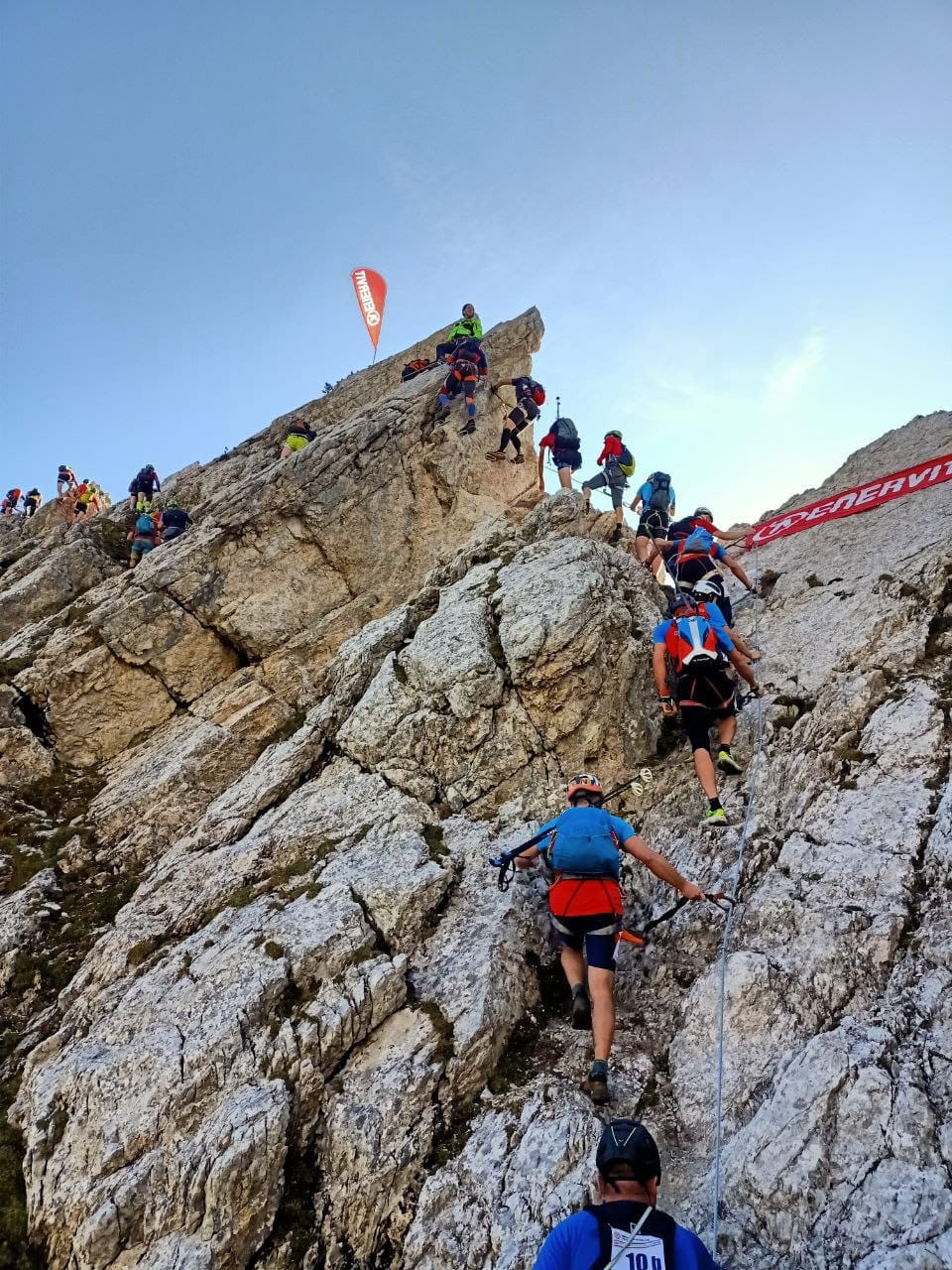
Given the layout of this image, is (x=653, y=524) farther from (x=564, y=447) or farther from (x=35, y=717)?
(x=35, y=717)

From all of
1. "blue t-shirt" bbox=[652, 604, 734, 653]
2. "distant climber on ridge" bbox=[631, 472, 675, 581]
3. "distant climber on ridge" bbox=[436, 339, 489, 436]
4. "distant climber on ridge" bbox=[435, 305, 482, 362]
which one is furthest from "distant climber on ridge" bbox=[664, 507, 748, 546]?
"distant climber on ridge" bbox=[435, 305, 482, 362]

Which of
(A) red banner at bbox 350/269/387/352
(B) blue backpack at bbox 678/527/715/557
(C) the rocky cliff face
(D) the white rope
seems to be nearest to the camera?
(D) the white rope

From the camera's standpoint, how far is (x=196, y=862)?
38.7ft

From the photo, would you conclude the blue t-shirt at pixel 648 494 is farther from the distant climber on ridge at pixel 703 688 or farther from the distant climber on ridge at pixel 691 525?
the distant climber on ridge at pixel 703 688

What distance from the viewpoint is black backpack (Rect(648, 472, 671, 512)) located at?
17.2 meters

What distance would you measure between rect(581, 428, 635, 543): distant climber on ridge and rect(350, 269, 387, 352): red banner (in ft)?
62.5

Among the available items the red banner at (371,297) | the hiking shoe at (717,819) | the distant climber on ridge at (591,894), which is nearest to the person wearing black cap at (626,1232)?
the distant climber on ridge at (591,894)

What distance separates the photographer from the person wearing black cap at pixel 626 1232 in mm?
4730

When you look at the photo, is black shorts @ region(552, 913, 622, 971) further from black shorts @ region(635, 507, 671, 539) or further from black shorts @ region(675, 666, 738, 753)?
black shorts @ region(635, 507, 671, 539)

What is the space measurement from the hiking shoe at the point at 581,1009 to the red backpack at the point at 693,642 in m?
4.53

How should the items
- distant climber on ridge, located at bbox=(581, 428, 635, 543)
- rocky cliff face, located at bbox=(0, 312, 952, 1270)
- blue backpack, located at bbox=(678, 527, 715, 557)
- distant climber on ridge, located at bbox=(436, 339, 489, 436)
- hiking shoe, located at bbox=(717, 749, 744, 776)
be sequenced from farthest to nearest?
1. distant climber on ridge, located at bbox=(436, 339, 489, 436)
2. distant climber on ridge, located at bbox=(581, 428, 635, 543)
3. blue backpack, located at bbox=(678, 527, 715, 557)
4. hiking shoe, located at bbox=(717, 749, 744, 776)
5. rocky cliff face, located at bbox=(0, 312, 952, 1270)

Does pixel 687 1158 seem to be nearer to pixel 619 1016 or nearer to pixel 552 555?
pixel 619 1016

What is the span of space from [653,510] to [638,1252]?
14659 mm

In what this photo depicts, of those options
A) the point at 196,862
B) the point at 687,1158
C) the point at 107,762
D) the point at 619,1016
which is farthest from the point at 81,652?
the point at 687,1158
